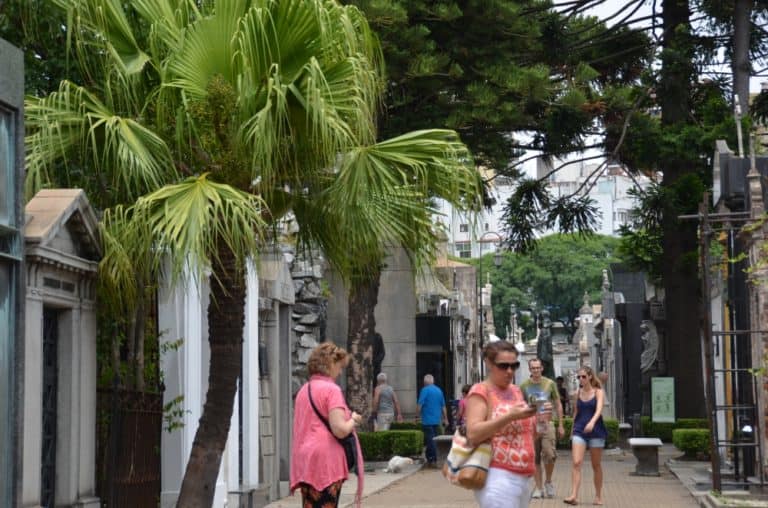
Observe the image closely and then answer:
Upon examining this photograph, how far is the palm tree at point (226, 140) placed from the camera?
11.0m

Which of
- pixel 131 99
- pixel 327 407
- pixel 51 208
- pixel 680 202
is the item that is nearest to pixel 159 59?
pixel 131 99

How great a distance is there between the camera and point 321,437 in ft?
32.9

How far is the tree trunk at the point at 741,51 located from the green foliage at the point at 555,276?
75866 mm

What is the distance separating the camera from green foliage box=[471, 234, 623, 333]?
10519 centimetres

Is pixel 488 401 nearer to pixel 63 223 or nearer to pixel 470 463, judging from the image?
pixel 470 463

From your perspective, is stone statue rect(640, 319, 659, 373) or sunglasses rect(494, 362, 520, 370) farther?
stone statue rect(640, 319, 659, 373)

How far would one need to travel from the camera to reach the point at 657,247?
32.3 m

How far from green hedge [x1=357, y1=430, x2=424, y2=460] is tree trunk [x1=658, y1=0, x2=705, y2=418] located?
6.79m

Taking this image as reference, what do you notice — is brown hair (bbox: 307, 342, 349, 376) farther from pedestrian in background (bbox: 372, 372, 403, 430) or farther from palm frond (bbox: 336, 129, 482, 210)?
pedestrian in background (bbox: 372, 372, 403, 430)

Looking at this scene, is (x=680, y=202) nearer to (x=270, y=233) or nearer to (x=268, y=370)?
(x=268, y=370)

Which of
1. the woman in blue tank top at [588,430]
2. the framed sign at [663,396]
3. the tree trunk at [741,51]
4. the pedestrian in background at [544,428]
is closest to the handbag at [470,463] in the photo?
the pedestrian in background at [544,428]

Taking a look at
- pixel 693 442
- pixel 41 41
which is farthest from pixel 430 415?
pixel 41 41

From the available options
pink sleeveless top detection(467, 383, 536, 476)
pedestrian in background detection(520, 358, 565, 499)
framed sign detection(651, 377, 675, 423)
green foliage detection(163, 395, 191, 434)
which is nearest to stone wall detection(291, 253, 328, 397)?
pedestrian in background detection(520, 358, 565, 499)

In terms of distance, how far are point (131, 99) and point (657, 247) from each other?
22.3 metres
